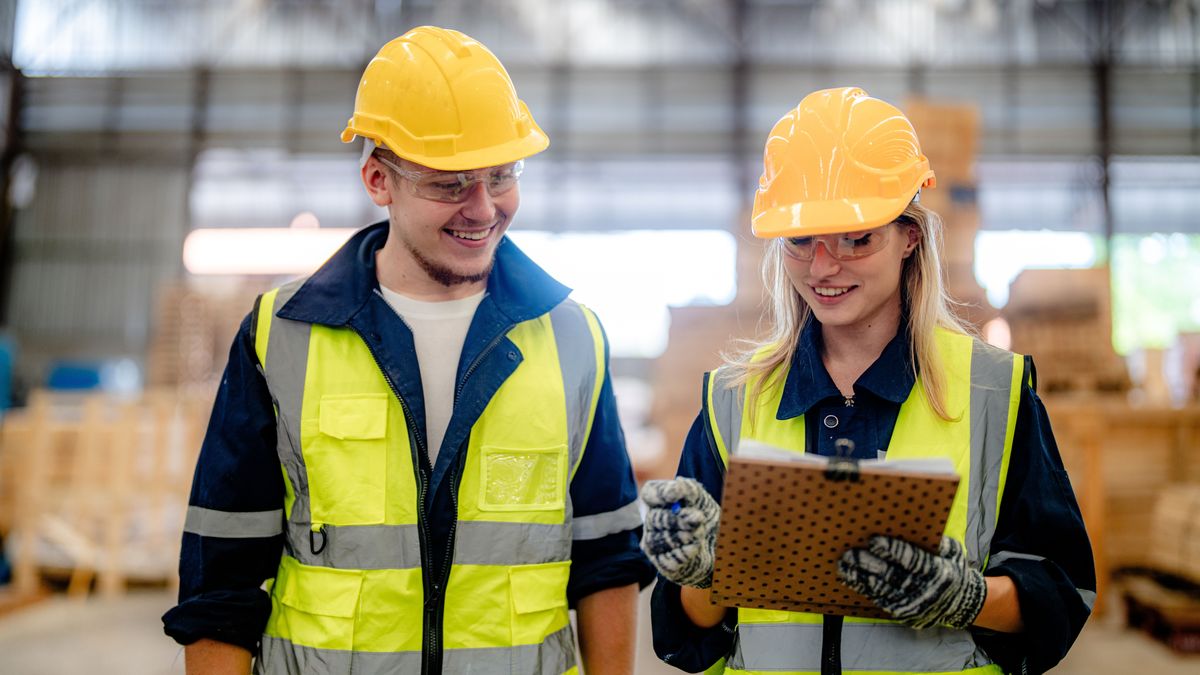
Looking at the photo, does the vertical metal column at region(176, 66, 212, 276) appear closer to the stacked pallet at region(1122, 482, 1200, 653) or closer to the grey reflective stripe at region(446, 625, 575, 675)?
the stacked pallet at region(1122, 482, 1200, 653)

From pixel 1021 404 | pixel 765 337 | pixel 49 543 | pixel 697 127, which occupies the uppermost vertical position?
pixel 697 127

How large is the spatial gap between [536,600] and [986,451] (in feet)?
2.97

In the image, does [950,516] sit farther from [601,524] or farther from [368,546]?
[368,546]

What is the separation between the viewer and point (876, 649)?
4.97ft

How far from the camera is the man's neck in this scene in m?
1.94

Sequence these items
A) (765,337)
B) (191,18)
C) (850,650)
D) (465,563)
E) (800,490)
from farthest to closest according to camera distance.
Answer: (191,18), (765,337), (465,563), (850,650), (800,490)

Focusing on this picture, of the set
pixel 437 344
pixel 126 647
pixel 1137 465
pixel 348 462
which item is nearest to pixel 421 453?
pixel 348 462

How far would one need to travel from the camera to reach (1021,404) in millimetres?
1569

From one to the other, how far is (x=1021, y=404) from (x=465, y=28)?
1561cm

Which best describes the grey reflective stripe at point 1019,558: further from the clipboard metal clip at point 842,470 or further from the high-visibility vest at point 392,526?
the high-visibility vest at point 392,526

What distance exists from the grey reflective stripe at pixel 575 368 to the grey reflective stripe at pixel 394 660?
0.39 m

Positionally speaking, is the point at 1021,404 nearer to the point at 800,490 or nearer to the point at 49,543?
the point at 800,490

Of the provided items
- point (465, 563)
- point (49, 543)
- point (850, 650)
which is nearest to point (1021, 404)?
point (850, 650)

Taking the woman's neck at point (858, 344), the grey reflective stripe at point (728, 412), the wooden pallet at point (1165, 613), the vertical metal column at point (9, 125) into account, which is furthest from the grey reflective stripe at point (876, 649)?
the vertical metal column at point (9, 125)
